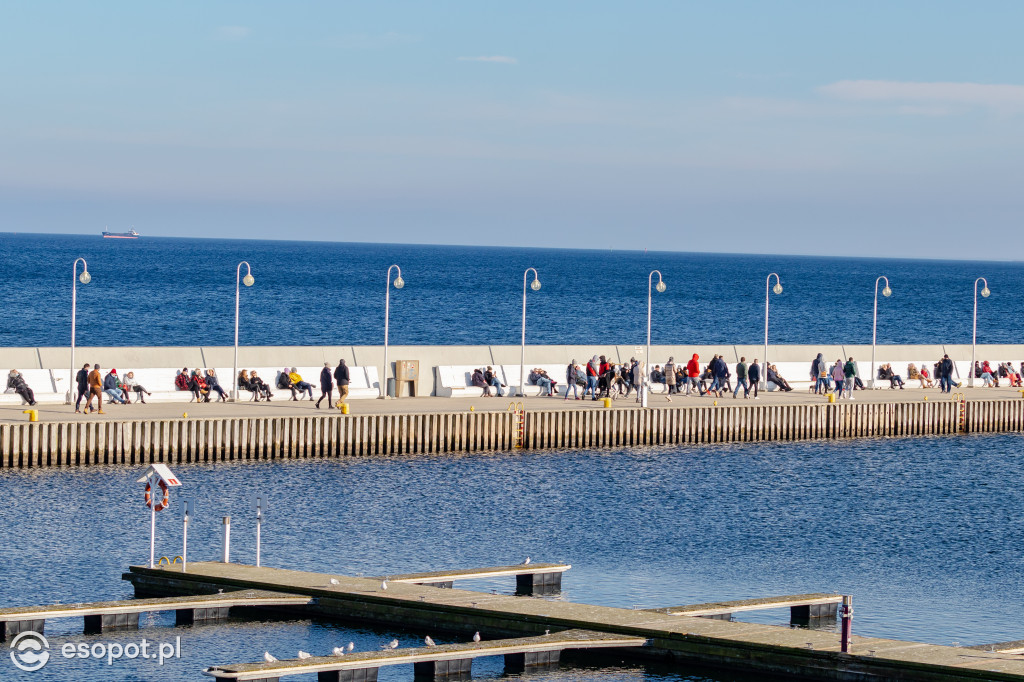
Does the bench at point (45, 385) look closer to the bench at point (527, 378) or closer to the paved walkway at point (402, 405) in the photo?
the paved walkway at point (402, 405)

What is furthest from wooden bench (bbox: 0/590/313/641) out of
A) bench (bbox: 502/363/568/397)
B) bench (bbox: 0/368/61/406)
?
bench (bbox: 502/363/568/397)

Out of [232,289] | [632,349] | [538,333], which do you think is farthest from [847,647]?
[232,289]

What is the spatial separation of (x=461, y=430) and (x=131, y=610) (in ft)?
70.9

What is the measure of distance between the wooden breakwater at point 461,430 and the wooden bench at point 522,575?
47.5 feet

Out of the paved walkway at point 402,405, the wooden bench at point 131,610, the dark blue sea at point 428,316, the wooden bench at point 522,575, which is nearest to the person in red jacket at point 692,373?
the paved walkway at point 402,405

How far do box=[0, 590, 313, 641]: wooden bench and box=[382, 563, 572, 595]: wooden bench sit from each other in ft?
10.3

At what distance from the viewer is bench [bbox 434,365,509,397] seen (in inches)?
2050

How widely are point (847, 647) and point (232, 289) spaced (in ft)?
522

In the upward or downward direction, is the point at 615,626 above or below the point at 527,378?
below

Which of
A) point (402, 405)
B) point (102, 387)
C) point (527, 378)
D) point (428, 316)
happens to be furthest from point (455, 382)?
point (428, 316)

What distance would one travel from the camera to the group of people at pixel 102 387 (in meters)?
43.1

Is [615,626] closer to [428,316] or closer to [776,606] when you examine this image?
[776,606]

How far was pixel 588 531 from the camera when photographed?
122ft

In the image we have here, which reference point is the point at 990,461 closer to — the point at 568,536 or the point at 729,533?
the point at 729,533
